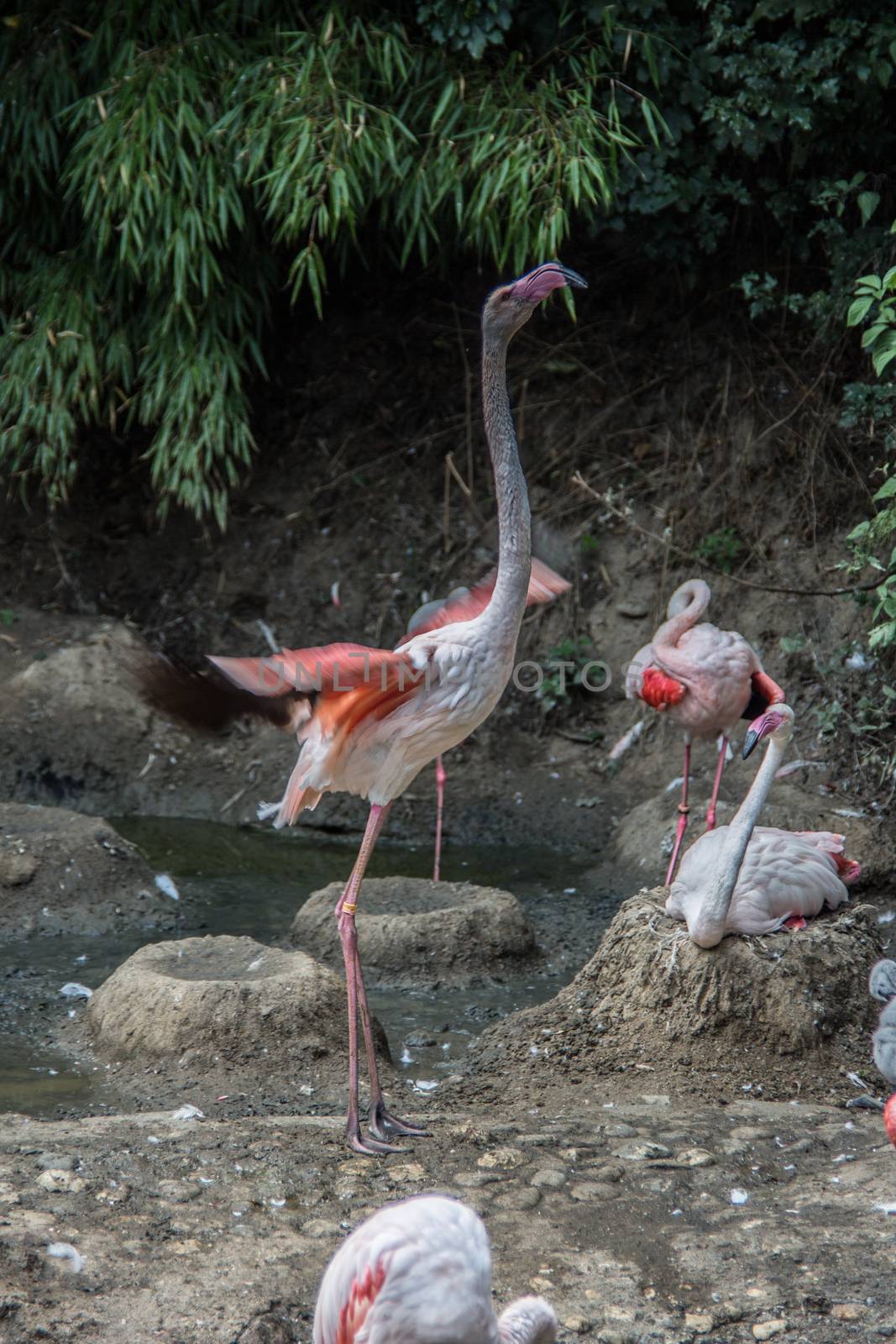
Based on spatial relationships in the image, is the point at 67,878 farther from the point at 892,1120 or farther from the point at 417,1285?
the point at 417,1285

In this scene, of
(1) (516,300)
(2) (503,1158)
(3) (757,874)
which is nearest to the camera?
(2) (503,1158)

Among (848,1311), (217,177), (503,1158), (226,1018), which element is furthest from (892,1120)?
(217,177)

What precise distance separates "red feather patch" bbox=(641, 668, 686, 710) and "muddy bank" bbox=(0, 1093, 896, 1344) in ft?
7.50

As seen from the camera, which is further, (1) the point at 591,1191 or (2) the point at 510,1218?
(1) the point at 591,1191

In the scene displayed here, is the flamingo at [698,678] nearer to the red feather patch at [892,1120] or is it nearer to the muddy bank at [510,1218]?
the muddy bank at [510,1218]

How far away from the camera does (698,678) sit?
222 inches

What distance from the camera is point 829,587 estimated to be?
715cm

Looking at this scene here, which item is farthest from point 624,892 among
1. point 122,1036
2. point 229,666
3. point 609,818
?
point 229,666

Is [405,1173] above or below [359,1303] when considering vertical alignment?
below

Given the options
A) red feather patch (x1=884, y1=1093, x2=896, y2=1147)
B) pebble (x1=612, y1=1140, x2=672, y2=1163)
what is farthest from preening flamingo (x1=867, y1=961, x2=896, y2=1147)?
pebble (x1=612, y1=1140, x2=672, y2=1163)

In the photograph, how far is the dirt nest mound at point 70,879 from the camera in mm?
5527

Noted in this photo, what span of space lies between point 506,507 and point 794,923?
1539 mm

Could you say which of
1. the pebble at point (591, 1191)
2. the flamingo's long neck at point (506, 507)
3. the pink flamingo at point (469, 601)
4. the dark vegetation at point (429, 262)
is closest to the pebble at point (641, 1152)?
the pebble at point (591, 1191)

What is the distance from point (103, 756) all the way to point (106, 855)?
65.3 inches
